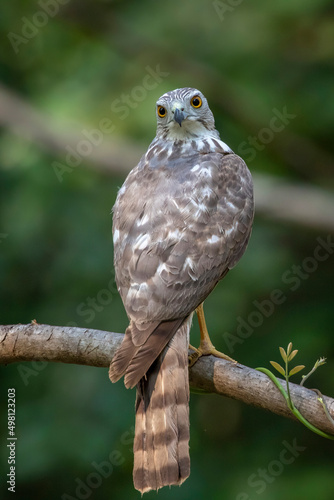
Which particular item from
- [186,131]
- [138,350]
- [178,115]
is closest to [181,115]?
[178,115]

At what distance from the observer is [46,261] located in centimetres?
668

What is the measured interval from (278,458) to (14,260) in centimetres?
266

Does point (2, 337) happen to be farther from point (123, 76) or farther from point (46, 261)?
point (123, 76)

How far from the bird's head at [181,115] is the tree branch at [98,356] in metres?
1.31

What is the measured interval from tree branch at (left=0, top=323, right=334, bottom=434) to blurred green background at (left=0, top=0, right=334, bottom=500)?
1.93 meters

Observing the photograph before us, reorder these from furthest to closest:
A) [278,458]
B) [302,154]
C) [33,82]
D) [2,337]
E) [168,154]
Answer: [33,82] → [302,154] → [278,458] → [168,154] → [2,337]

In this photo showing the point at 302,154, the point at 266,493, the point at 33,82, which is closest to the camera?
the point at 266,493

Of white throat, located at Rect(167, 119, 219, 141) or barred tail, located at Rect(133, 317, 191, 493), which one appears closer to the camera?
barred tail, located at Rect(133, 317, 191, 493)

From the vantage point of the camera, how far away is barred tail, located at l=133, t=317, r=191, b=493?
3.12 m

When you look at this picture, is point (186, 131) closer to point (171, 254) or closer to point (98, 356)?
point (171, 254)

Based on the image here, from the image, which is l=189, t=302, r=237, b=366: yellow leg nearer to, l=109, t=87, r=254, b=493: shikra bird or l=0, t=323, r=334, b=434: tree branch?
l=109, t=87, r=254, b=493: shikra bird

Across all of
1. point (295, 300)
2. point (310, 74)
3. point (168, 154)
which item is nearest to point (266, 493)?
point (295, 300)

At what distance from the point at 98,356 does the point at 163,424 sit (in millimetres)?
524

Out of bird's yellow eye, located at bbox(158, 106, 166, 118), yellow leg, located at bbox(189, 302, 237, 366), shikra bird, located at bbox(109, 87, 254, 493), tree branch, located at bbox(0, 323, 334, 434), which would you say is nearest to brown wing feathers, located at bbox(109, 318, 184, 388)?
shikra bird, located at bbox(109, 87, 254, 493)
